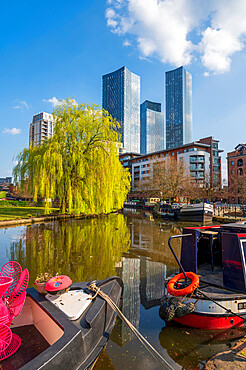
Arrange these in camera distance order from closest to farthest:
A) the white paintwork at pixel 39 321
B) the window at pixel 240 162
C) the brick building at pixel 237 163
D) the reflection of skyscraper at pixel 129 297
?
1. the white paintwork at pixel 39 321
2. the reflection of skyscraper at pixel 129 297
3. the brick building at pixel 237 163
4. the window at pixel 240 162

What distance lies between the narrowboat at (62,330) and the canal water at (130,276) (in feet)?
1.81

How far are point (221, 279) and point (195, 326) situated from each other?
1712 millimetres

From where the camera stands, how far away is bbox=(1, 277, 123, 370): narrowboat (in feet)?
9.65

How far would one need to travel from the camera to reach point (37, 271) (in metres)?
8.32

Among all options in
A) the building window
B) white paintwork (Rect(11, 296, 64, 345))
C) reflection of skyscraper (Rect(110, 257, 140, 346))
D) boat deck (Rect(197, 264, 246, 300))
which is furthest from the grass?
the building window

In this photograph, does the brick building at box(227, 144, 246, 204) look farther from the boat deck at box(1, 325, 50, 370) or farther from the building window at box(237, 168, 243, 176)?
the boat deck at box(1, 325, 50, 370)

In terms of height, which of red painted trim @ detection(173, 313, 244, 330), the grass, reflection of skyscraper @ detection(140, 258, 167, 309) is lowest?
reflection of skyscraper @ detection(140, 258, 167, 309)

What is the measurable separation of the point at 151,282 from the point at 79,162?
15.1 metres

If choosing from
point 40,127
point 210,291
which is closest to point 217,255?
point 210,291

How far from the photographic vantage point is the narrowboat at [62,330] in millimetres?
2941

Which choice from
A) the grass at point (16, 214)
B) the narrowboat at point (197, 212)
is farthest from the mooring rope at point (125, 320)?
the narrowboat at point (197, 212)

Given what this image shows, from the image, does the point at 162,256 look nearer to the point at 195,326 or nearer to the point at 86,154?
the point at 195,326

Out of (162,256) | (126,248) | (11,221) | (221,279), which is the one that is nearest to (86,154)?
(11,221)

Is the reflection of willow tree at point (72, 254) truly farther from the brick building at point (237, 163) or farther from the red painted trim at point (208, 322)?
the brick building at point (237, 163)
